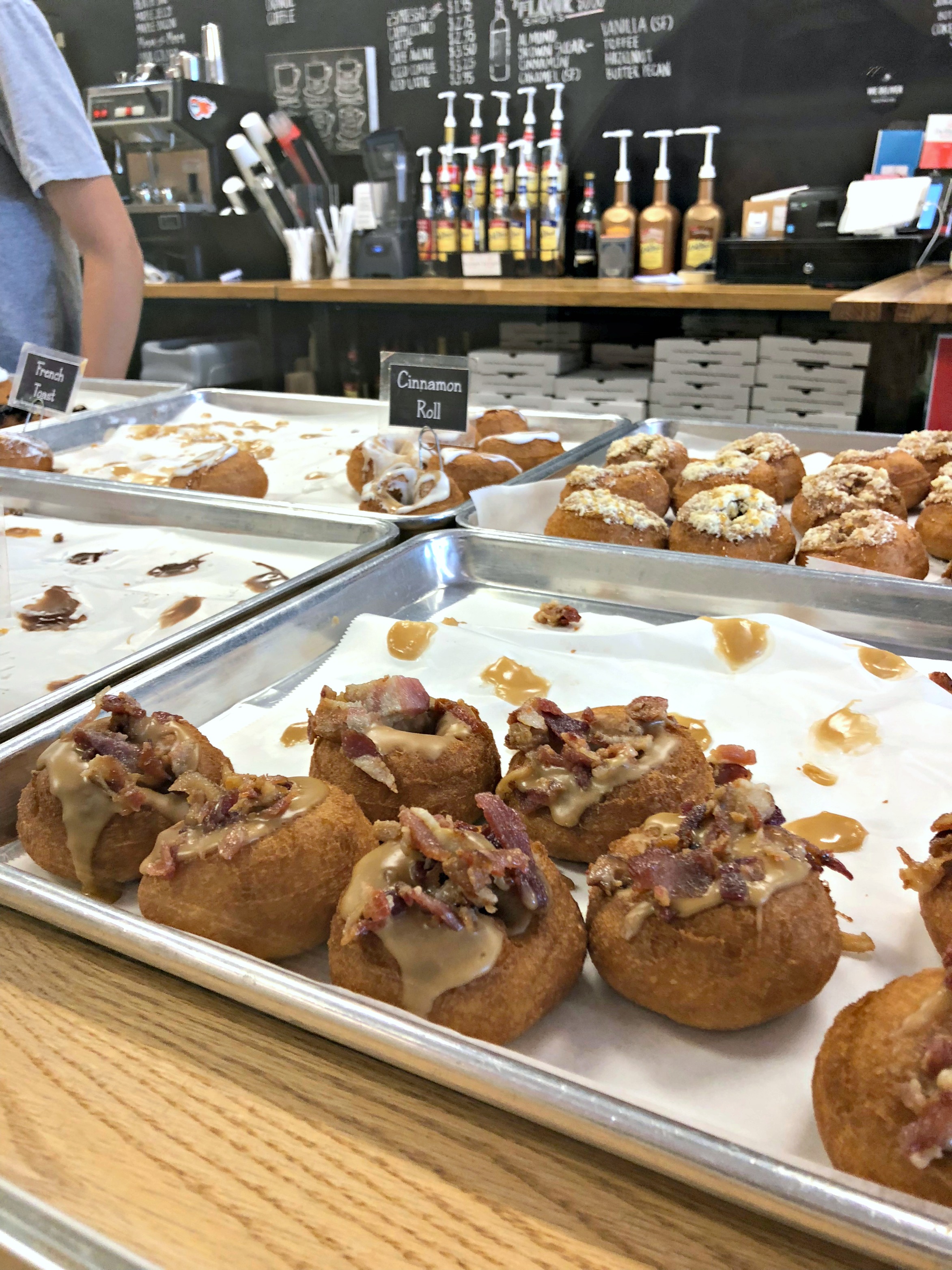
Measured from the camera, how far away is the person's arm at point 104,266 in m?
3.36

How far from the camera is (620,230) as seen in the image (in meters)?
5.36

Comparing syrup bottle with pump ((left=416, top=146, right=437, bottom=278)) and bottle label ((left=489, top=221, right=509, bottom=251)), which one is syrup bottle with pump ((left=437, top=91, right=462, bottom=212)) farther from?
bottle label ((left=489, top=221, right=509, bottom=251))

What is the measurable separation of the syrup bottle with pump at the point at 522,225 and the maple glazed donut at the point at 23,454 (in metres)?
3.47

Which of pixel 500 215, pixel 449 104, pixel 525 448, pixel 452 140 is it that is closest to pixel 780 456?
pixel 525 448

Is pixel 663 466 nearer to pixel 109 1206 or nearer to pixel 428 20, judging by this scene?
pixel 109 1206

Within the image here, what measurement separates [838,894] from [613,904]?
32 cm

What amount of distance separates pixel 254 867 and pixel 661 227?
509 centimetres

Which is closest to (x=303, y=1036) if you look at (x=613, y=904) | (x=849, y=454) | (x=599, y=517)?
(x=613, y=904)

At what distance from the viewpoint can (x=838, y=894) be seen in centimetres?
114

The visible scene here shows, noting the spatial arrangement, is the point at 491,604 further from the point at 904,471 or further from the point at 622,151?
the point at 622,151

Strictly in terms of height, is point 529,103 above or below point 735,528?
above

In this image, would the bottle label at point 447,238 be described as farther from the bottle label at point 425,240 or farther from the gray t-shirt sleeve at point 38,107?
the gray t-shirt sleeve at point 38,107

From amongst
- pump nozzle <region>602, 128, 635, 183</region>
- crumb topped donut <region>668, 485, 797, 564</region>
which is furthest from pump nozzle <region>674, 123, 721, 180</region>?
crumb topped donut <region>668, 485, 797, 564</region>

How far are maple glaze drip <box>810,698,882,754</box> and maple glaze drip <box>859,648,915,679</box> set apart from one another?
0.32 feet
